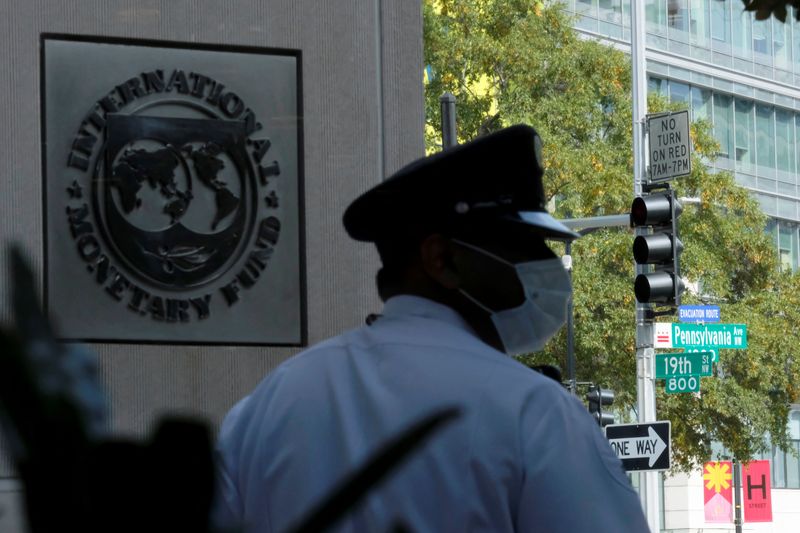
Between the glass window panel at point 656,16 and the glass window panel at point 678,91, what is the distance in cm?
156

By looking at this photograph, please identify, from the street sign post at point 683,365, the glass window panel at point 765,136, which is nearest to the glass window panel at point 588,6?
the glass window panel at point 765,136

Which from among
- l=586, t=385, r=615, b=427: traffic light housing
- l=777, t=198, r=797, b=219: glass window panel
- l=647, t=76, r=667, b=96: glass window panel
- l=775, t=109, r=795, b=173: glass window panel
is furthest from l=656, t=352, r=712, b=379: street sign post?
l=775, t=109, r=795, b=173: glass window panel

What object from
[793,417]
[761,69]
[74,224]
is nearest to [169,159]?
[74,224]

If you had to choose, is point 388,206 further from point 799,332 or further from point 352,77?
point 799,332

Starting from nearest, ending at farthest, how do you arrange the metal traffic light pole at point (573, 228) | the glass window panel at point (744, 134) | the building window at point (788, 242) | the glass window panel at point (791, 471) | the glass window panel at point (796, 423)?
the metal traffic light pole at point (573, 228) → the glass window panel at point (744, 134) → the building window at point (788, 242) → the glass window panel at point (791, 471) → the glass window panel at point (796, 423)

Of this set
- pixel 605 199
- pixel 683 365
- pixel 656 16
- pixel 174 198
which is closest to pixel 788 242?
pixel 656 16

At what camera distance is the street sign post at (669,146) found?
1983 cm

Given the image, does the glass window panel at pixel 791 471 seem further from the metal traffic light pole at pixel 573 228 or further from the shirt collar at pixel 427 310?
the shirt collar at pixel 427 310

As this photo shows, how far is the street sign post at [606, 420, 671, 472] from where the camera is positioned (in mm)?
17375

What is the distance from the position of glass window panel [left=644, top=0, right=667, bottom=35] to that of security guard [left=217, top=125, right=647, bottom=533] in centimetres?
4115

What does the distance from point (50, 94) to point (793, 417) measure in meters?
45.2

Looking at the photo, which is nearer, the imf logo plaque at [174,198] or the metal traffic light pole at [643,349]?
the imf logo plaque at [174,198]

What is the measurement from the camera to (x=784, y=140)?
47.1 m

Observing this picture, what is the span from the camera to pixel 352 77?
7301mm
